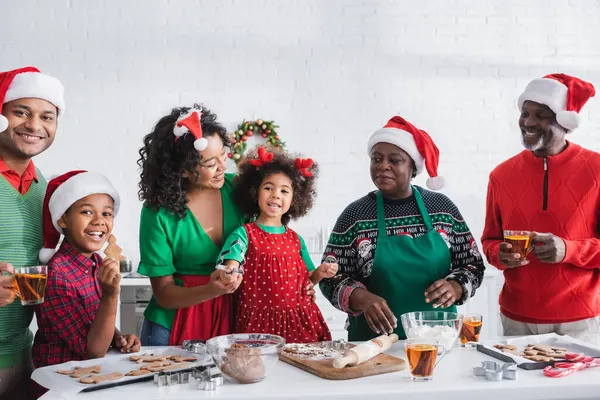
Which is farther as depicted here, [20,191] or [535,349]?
[20,191]

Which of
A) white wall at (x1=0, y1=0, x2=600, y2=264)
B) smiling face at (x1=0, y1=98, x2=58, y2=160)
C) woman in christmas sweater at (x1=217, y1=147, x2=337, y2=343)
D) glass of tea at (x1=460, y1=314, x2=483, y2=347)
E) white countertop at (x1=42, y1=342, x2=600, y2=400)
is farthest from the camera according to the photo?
white wall at (x1=0, y1=0, x2=600, y2=264)

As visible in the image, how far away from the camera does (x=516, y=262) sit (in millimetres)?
2320

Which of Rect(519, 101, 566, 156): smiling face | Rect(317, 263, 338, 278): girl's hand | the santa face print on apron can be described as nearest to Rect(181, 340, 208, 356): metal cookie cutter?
Rect(317, 263, 338, 278): girl's hand

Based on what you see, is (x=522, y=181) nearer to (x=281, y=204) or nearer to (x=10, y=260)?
(x=281, y=204)

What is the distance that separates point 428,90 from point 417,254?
3148mm

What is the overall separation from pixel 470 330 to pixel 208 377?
0.92 metres

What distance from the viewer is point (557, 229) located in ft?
8.54

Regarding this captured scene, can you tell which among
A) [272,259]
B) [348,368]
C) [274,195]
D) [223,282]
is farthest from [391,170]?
[348,368]

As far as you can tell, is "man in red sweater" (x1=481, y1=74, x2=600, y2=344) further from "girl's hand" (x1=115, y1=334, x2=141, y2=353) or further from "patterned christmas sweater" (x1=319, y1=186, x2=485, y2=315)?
"girl's hand" (x1=115, y1=334, x2=141, y2=353)

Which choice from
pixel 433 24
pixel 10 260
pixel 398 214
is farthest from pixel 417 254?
pixel 433 24

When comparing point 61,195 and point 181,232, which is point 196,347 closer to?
point 181,232

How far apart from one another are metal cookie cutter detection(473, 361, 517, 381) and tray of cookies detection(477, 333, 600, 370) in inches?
4.3

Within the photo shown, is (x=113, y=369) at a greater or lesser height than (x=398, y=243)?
lesser

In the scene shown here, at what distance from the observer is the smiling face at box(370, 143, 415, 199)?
250 centimetres
